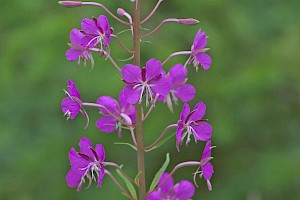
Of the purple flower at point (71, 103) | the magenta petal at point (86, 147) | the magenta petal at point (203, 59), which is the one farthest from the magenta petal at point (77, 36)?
the magenta petal at point (203, 59)

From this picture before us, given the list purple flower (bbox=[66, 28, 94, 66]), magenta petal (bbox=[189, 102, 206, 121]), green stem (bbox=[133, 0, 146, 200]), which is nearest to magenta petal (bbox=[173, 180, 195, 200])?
green stem (bbox=[133, 0, 146, 200])

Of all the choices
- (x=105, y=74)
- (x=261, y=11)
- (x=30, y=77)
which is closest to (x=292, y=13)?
(x=261, y=11)

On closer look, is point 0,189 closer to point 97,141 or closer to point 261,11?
point 97,141

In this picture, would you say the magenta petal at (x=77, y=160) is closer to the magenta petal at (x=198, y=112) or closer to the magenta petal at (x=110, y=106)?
the magenta petal at (x=110, y=106)

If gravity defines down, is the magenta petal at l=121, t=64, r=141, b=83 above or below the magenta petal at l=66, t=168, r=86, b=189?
above

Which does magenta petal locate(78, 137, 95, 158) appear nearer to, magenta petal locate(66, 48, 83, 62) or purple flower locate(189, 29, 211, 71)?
magenta petal locate(66, 48, 83, 62)
